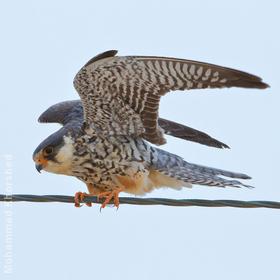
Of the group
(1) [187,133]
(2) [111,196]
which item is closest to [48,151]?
(2) [111,196]

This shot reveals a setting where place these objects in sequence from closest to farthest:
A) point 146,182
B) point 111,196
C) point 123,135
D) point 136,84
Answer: point 136,84, point 111,196, point 123,135, point 146,182

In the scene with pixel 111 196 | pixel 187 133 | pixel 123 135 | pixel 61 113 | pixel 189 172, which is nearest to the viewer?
pixel 111 196

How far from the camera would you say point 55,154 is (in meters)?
5.55

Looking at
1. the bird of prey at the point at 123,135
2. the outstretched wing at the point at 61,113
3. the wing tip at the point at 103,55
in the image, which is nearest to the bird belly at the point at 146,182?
the bird of prey at the point at 123,135

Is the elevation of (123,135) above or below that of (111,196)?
above

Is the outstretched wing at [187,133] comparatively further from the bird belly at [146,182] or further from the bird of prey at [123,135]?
the bird belly at [146,182]

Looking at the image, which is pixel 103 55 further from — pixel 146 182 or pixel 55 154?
pixel 146 182

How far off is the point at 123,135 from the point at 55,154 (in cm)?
74

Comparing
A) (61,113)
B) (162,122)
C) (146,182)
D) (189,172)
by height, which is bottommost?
(146,182)

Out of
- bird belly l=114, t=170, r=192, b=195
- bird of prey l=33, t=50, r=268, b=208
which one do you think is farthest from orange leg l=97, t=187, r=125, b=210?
bird belly l=114, t=170, r=192, b=195

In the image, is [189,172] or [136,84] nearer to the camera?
[136,84]

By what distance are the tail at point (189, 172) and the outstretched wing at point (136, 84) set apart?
426mm

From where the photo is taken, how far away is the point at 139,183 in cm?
576

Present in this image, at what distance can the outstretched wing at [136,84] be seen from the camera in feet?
15.4
